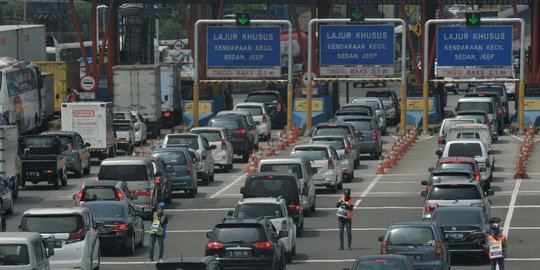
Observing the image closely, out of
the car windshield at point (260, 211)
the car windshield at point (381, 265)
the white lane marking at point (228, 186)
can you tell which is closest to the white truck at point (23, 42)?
the white lane marking at point (228, 186)

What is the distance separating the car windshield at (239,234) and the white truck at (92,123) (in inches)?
1106

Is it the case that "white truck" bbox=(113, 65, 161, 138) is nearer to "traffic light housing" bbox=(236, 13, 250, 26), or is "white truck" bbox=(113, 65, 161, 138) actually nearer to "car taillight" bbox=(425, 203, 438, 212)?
"traffic light housing" bbox=(236, 13, 250, 26)

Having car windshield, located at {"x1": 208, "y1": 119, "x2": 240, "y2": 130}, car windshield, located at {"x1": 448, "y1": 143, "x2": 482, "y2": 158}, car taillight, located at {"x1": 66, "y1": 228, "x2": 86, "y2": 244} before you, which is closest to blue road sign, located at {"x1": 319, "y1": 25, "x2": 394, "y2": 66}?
car windshield, located at {"x1": 208, "y1": 119, "x2": 240, "y2": 130}

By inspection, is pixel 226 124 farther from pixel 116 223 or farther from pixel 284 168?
pixel 116 223

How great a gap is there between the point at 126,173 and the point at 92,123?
51.1ft

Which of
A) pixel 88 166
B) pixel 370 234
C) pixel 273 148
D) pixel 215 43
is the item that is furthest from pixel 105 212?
pixel 215 43

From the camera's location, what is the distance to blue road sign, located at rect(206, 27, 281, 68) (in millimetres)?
70750

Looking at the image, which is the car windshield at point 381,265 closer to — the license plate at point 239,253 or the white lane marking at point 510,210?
the license plate at point 239,253

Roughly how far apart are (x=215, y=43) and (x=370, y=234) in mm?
31563

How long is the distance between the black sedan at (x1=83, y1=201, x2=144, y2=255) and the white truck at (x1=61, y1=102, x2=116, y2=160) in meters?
22.3

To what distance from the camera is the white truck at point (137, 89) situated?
2744 inches

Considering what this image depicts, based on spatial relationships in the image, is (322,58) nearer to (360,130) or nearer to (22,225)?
(360,130)

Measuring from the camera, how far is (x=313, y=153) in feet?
162

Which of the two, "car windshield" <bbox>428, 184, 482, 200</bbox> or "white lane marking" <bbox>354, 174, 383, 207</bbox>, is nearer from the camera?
"car windshield" <bbox>428, 184, 482, 200</bbox>
